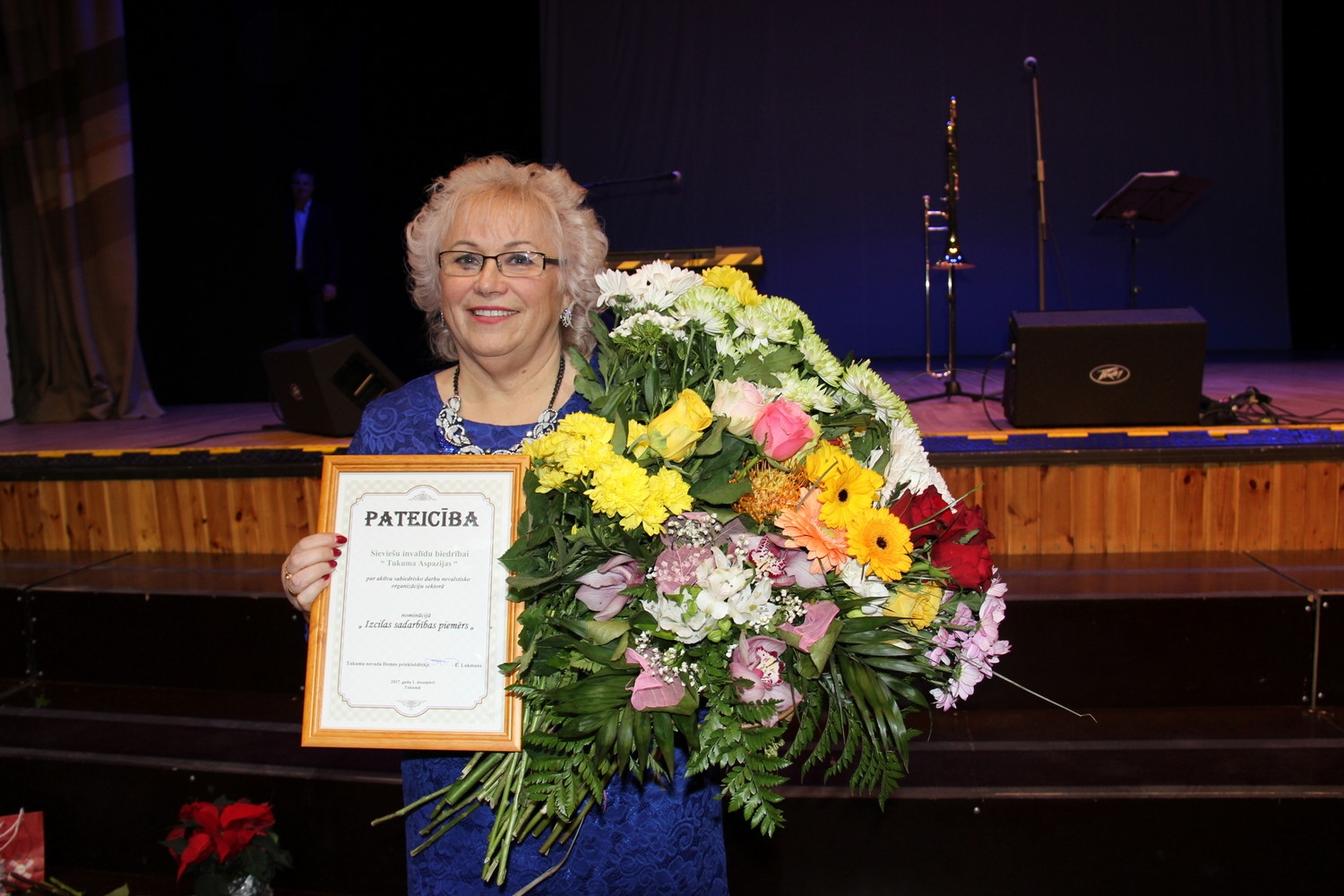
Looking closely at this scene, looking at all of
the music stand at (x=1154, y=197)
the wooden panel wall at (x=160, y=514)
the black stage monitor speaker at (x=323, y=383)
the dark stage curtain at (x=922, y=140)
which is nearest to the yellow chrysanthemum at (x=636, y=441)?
the wooden panel wall at (x=160, y=514)

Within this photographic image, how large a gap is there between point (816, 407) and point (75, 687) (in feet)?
9.16

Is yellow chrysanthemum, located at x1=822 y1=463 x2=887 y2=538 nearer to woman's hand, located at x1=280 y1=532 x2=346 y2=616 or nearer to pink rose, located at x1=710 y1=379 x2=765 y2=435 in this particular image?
pink rose, located at x1=710 y1=379 x2=765 y2=435

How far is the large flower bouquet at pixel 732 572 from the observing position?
36.4 inches

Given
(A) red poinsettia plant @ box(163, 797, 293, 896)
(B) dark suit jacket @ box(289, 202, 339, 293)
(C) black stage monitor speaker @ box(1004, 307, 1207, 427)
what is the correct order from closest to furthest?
(A) red poinsettia plant @ box(163, 797, 293, 896) → (C) black stage monitor speaker @ box(1004, 307, 1207, 427) → (B) dark suit jacket @ box(289, 202, 339, 293)

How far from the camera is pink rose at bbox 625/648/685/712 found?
93 centimetres

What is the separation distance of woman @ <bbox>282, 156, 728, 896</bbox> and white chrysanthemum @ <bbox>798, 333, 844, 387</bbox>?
1.49 ft

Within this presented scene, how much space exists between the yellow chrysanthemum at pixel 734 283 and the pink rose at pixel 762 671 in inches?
15.8

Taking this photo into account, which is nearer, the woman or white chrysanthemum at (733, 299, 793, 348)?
white chrysanthemum at (733, 299, 793, 348)

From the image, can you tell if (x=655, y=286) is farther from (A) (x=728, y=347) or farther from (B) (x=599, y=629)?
(B) (x=599, y=629)

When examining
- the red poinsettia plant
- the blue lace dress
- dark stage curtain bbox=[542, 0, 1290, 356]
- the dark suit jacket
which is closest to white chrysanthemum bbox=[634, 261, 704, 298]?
the blue lace dress

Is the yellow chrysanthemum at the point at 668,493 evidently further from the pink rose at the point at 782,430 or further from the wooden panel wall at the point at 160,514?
the wooden panel wall at the point at 160,514

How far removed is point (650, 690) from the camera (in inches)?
36.7

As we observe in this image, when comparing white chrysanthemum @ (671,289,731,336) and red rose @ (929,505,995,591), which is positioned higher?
white chrysanthemum @ (671,289,731,336)

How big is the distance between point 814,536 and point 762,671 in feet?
0.46
